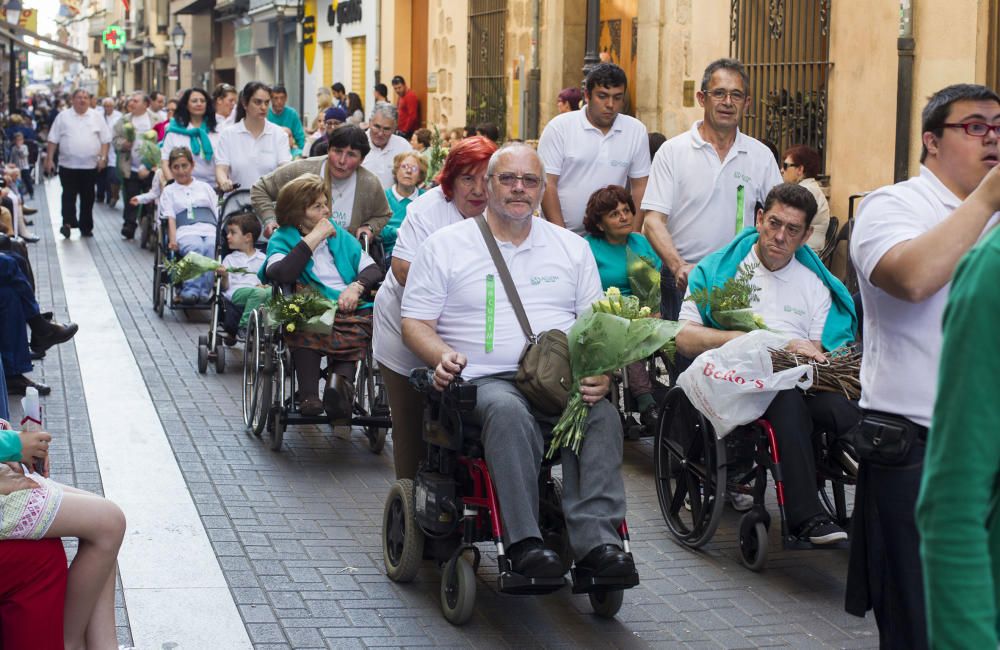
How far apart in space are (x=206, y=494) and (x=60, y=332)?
3557 mm

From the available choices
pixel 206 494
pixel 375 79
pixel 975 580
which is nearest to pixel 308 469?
pixel 206 494

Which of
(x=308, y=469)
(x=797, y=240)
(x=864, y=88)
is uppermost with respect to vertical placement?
(x=864, y=88)

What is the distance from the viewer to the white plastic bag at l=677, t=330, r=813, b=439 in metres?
6.17

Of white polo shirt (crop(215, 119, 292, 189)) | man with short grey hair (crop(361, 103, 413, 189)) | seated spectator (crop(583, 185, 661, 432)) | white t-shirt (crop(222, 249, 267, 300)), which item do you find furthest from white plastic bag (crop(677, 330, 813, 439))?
white polo shirt (crop(215, 119, 292, 189))

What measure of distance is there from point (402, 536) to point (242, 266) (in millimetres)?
5720

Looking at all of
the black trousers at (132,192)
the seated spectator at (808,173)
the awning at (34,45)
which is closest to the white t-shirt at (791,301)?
the seated spectator at (808,173)

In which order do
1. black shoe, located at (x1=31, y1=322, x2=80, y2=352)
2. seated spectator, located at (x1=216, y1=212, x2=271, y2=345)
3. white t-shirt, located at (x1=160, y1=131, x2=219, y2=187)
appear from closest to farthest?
black shoe, located at (x1=31, y1=322, x2=80, y2=352), seated spectator, located at (x1=216, y1=212, x2=271, y2=345), white t-shirt, located at (x1=160, y1=131, x2=219, y2=187)

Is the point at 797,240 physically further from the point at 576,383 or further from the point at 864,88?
the point at 864,88

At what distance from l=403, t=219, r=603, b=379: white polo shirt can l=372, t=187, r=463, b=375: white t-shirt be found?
0.28 meters

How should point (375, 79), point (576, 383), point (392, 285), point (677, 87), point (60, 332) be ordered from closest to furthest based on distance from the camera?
1. point (576, 383)
2. point (392, 285)
3. point (60, 332)
4. point (677, 87)
5. point (375, 79)

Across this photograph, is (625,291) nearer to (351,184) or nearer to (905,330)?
(351,184)

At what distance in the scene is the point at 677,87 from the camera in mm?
16906

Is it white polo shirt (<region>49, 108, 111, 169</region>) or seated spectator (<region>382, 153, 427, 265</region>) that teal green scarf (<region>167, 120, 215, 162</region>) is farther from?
white polo shirt (<region>49, 108, 111, 169</region>)

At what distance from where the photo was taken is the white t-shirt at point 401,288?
6.27 metres
